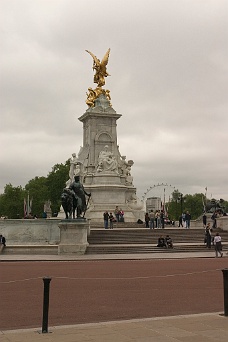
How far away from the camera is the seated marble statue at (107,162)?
183ft

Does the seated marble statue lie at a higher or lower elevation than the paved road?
higher

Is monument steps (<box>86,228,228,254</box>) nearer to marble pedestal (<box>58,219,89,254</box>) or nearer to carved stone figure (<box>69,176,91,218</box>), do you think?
marble pedestal (<box>58,219,89,254</box>)

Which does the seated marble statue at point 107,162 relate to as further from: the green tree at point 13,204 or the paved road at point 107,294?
the green tree at point 13,204

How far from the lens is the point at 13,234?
111 feet

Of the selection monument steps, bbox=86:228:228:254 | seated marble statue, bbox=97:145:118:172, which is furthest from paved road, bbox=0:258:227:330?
seated marble statue, bbox=97:145:118:172

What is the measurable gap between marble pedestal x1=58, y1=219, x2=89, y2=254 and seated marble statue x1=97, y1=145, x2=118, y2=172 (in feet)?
81.3

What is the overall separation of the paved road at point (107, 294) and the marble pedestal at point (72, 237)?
9650 mm

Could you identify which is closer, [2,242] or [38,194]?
[2,242]

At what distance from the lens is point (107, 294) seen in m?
13.3

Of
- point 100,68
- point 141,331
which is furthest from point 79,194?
point 100,68

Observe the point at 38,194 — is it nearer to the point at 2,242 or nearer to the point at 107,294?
the point at 2,242

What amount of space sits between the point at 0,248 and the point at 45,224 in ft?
13.5

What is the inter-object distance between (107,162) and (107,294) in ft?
141

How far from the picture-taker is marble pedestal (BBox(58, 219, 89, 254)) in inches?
1192
